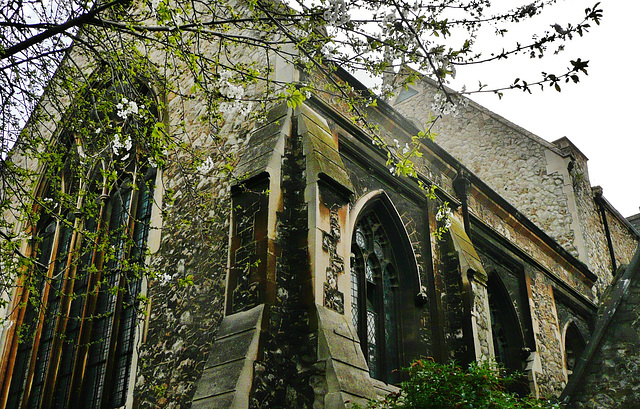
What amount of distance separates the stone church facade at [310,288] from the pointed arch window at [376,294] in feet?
0.09

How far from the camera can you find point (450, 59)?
198 inches

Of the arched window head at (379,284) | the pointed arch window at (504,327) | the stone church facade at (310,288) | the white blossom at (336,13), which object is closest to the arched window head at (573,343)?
the stone church facade at (310,288)

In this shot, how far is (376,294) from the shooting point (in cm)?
925

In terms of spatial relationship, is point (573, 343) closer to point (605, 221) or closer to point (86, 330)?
point (605, 221)

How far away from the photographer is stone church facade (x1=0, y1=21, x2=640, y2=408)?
6496 millimetres

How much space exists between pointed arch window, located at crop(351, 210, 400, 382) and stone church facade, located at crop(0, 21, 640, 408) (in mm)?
29

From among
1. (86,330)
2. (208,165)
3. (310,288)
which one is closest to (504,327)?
(310,288)

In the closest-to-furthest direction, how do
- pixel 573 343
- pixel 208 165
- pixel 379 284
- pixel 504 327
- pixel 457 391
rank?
pixel 457 391, pixel 208 165, pixel 379 284, pixel 504 327, pixel 573 343

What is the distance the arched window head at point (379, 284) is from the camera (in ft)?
28.4

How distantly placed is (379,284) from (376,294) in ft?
0.52

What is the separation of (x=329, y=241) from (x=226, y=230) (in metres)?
1.40

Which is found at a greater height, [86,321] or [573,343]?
[573,343]

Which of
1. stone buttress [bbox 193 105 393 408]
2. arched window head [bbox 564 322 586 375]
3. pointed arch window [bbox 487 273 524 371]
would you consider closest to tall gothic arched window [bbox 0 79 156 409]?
stone buttress [bbox 193 105 393 408]

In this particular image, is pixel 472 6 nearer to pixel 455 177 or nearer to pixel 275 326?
pixel 275 326
